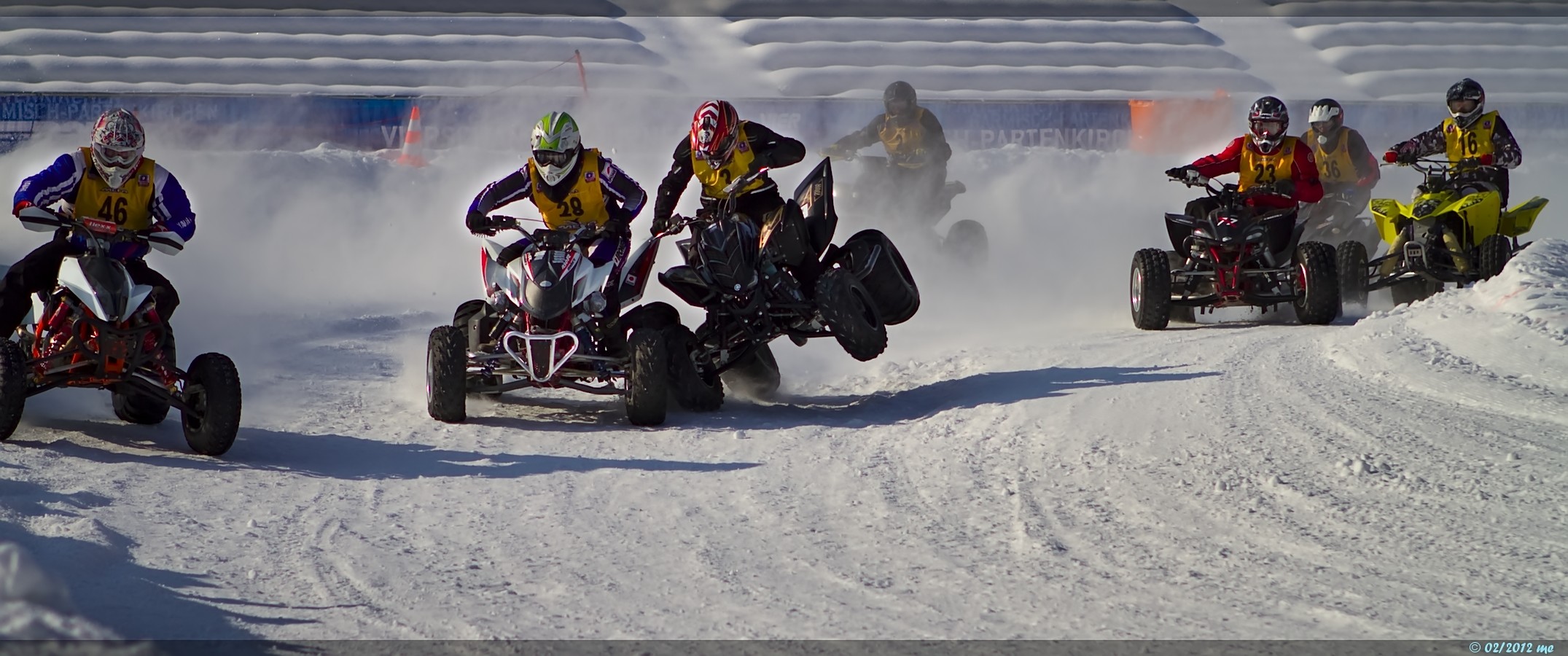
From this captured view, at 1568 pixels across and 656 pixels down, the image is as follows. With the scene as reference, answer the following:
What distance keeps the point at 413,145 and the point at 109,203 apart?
13092 mm

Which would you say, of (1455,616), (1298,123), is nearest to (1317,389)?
(1455,616)

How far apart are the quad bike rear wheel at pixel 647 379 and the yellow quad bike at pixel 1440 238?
Answer: 22.0 ft

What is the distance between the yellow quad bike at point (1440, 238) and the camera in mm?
12047

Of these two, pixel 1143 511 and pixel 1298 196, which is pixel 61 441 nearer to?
pixel 1143 511

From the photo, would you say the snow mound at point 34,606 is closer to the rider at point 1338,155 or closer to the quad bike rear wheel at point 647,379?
the quad bike rear wheel at point 647,379

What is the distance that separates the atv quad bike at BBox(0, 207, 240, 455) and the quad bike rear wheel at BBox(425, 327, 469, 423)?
117cm

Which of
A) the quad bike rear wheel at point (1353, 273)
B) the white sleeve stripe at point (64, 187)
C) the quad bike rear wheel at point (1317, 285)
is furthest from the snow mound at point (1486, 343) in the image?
the white sleeve stripe at point (64, 187)

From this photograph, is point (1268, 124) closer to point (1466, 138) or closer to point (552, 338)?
point (1466, 138)

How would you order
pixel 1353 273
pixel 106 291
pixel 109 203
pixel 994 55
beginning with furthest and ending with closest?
1. pixel 994 55
2. pixel 1353 273
3. pixel 109 203
4. pixel 106 291

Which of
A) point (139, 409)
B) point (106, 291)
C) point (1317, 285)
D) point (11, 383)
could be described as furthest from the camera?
point (1317, 285)

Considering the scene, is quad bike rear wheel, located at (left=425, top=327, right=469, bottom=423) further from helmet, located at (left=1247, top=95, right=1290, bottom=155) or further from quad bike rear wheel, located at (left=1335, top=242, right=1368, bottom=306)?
quad bike rear wheel, located at (left=1335, top=242, right=1368, bottom=306)

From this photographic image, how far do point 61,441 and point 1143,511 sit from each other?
4972 millimetres

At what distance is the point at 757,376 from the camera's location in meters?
9.68

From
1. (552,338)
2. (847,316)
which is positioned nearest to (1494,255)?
(847,316)
